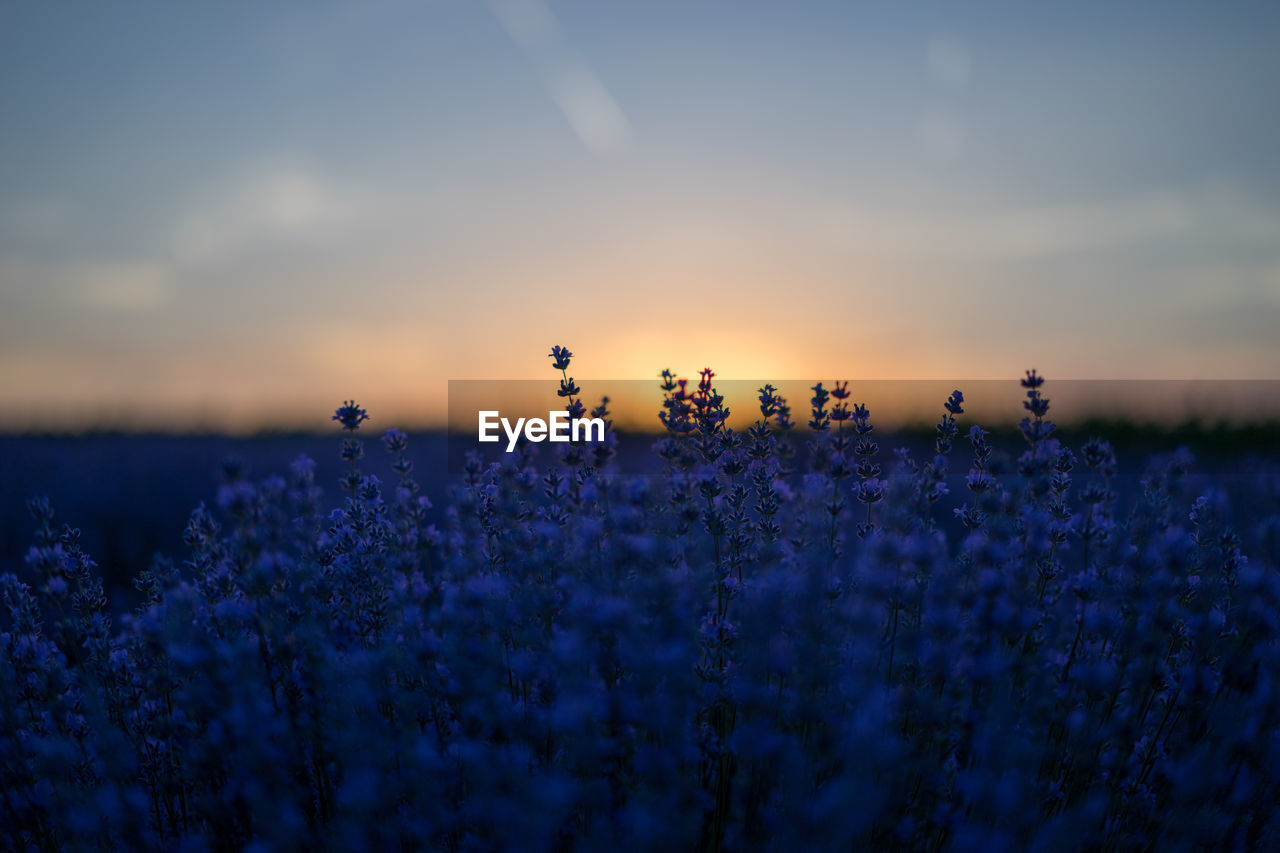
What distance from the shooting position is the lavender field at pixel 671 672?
177cm

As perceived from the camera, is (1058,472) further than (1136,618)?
Yes

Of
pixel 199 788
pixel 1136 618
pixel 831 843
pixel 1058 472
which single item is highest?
pixel 1058 472

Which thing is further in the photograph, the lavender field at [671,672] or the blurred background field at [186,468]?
the blurred background field at [186,468]

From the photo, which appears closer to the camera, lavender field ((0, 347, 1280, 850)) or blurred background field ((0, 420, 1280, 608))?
lavender field ((0, 347, 1280, 850))

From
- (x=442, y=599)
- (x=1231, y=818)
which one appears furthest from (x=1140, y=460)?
Answer: (x=442, y=599)

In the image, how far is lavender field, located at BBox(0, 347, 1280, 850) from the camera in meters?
1.77

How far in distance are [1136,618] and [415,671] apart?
2.18 meters

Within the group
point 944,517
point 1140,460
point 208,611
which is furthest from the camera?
point 1140,460

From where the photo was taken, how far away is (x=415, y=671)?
2166 mm

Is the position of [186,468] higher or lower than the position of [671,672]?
lower

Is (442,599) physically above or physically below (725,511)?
below

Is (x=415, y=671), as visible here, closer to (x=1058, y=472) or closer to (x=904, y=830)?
(x=904, y=830)

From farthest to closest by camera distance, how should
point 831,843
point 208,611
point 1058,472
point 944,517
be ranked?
1. point 944,517
2. point 1058,472
3. point 208,611
4. point 831,843

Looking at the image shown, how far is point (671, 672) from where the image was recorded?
1.75 metres
